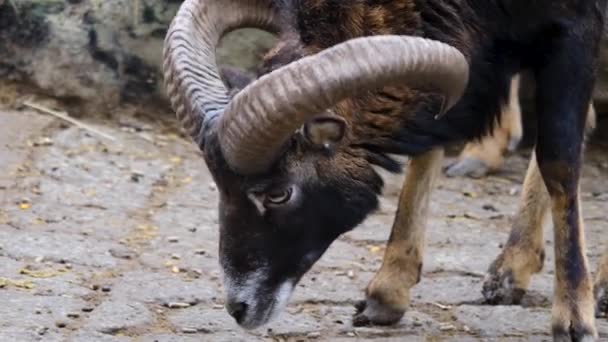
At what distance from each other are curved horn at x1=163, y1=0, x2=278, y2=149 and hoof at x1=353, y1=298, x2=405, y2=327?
132 centimetres

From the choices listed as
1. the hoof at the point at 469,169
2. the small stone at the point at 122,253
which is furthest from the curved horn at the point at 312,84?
the hoof at the point at 469,169

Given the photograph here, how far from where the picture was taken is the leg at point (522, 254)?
20.9ft

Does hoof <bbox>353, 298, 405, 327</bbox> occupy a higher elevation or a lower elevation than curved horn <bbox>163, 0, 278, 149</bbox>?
lower

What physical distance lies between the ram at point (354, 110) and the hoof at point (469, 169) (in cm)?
338

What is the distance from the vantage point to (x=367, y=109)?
17.7 feet

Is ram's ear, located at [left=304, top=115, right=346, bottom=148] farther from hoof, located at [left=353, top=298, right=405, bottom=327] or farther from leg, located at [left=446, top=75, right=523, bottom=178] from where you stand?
leg, located at [left=446, top=75, right=523, bottom=178]

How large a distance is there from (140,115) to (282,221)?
16.8 feet

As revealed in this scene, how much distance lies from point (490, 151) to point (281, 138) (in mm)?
4826

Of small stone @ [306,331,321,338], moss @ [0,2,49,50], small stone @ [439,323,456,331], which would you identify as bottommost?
moss @ [0,2,49,50]

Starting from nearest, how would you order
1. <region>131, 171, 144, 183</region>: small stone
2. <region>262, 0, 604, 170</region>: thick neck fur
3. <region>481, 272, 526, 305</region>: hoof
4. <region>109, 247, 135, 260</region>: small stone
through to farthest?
1. <region>262, 0, 604, 170</region>: thick neck fur
2. <region>481, 272, 526, 305</region>: hoof
3. <region>109, 247, 135, 260</region>: small stone
4. <region>131, 171, 144, 183</region>: small stone

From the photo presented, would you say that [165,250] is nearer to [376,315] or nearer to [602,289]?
[376,315]

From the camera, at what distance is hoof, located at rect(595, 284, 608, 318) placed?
20.7 feet

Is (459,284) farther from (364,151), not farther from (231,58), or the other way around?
(231,58)

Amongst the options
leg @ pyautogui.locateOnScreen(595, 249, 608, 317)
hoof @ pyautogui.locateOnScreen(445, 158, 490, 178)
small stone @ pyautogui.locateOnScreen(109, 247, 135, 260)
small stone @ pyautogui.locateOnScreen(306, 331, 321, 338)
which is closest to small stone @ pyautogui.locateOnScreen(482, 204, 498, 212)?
hoof @ pyautogui.locateOnScreen(445, 158, 490, 178)
